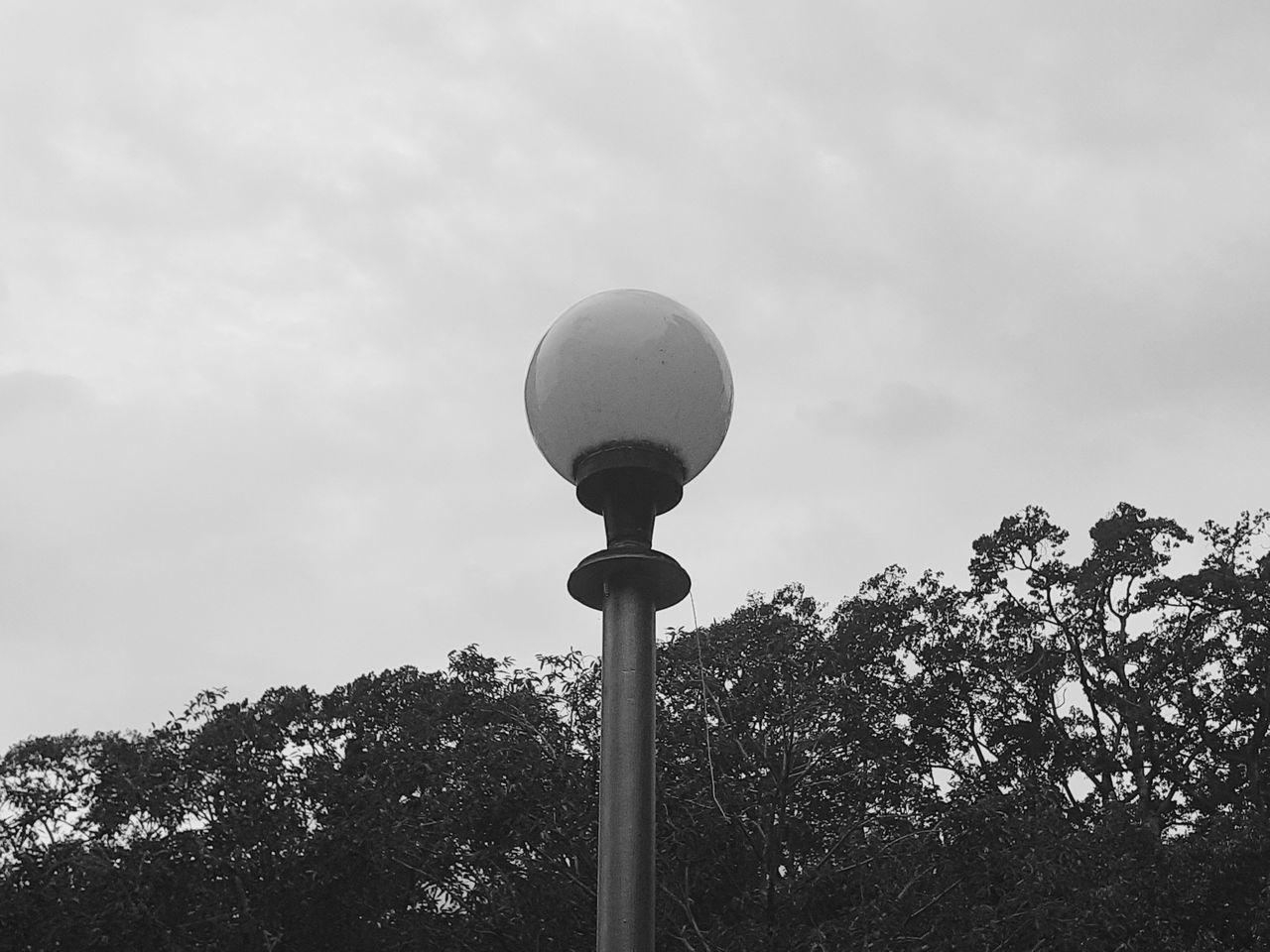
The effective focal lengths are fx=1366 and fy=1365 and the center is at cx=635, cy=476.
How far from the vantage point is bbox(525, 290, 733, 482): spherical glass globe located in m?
2.35

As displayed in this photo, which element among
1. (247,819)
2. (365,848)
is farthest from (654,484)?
(247,819)

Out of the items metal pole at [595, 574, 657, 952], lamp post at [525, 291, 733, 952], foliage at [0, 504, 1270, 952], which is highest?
foliage at [0, 504, 1270, 952]

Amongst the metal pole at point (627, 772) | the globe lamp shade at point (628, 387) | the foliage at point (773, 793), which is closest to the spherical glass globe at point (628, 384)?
the globe lamp shade at point (628, 387)

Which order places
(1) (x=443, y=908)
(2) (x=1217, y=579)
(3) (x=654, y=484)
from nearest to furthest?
(3) (x=654, y=484)
(1) (x=443, y=908)
(2) (x=1217, y=579)

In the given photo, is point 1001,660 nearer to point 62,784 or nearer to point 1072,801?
point 1072,801

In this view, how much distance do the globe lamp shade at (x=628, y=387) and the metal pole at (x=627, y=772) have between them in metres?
0.25

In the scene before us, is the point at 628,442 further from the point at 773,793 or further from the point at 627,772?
the point at 773,793

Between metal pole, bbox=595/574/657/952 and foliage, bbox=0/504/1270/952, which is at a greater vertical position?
foliage, bbox=0/504/1270/952

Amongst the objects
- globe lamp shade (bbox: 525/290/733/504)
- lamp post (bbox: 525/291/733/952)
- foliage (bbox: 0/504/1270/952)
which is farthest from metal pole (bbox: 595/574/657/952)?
foliage (bbox: 0/504/1270/952)

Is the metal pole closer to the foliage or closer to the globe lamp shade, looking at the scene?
the globe lamp shade

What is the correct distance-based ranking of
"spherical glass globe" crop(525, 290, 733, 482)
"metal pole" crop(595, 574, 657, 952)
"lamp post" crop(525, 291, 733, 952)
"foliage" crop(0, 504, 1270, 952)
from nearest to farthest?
"metal pole" crop(595, 574, 657, 952) → "lamp post" crop(525, 291, 733, 952) → "spherical glass globe" crop(525, 290, 733, 482) → "foliage" crop(0, 504, 1270, 952)

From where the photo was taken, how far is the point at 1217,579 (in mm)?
17703

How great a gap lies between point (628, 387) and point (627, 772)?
0.65 m

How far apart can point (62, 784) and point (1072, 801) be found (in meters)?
12.0
